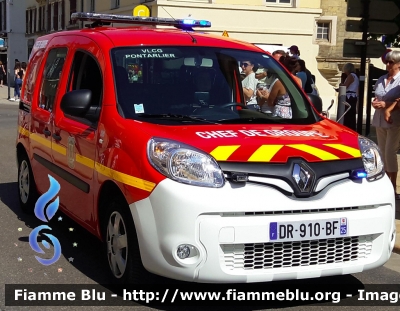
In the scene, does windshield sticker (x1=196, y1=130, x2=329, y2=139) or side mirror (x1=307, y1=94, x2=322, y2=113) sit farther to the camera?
side mirror (x1=307, y1=94, x2=322, y2=113)

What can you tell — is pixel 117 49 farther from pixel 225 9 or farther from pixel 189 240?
pixel 225 9

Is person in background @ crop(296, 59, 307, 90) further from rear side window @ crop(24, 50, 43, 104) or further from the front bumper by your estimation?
the front bumper

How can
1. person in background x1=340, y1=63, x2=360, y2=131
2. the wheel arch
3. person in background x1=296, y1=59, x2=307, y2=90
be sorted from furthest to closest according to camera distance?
person in background x1=340, y1=63, x2=360, y2=131
person in background x1=296, y1=59, x2=307, y2=90
the wheel arch

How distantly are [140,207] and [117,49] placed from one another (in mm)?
1686

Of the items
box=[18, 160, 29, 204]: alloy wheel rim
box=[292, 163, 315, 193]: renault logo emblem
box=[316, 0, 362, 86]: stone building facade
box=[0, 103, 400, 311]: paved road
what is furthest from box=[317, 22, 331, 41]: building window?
box=[292, 163, 315, 193]: renault logo emblem

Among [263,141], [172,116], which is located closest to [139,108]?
[172,116]

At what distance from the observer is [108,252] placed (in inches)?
213

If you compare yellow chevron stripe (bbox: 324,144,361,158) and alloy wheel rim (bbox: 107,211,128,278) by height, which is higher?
yellow chevron stripe (bbox: 324,144,361,158)

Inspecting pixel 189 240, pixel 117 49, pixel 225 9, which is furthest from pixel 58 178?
pixel 225 9

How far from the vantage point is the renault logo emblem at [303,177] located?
473 centimetres

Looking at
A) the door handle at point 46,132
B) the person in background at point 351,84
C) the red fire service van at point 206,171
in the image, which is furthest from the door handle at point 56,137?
the person in background at point 351,84

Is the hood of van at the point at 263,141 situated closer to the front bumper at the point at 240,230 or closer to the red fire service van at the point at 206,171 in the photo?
the red fire service van at the point at 206,171

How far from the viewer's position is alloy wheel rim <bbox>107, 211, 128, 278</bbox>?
5113mm

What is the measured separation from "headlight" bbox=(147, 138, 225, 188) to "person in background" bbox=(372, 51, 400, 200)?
14.7 ft
